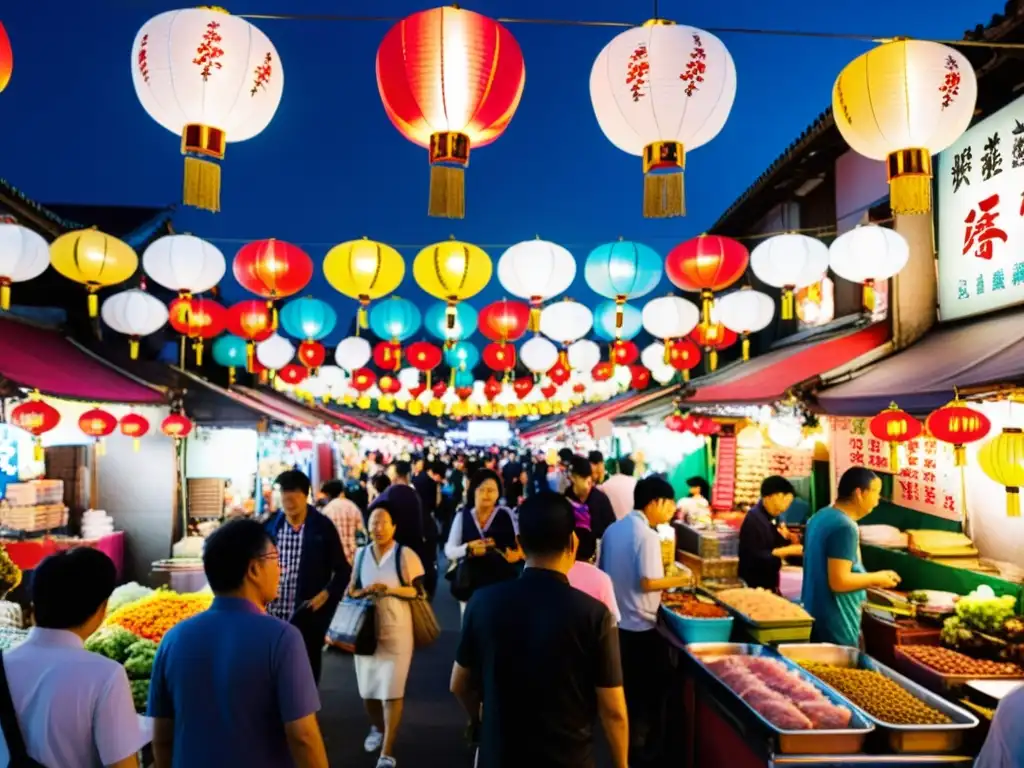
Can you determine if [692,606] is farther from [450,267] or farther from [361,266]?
[361,266]

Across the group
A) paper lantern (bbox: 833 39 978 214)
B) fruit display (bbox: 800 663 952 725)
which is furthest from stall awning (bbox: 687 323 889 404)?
fruit display (bbox: 800 663 952 725)

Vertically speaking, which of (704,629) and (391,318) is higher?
(391,318)

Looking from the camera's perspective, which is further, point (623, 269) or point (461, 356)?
point (461, 356)

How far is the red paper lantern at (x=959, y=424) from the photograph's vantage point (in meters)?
6.23

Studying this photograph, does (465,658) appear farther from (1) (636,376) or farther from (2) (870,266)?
(1) (636,376)

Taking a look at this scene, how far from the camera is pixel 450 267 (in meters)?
8.38

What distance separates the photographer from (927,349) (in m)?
8.73

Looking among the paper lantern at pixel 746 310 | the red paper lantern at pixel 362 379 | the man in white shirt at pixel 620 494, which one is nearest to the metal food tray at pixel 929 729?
the man in white shirt at pixel 620 494

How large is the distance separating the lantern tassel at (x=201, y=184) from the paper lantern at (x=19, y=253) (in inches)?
185

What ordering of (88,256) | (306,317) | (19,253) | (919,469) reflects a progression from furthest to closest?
(306,317), (919,469), (88,256), (19,253)

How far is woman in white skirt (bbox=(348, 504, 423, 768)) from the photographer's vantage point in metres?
6.26

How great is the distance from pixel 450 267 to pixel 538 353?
7.43 meters

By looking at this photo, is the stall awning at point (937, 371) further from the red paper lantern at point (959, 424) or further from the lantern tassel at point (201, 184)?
the lantern tassel at point (201, 184)

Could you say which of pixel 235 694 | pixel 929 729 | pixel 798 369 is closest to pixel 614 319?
pixel 798 369
